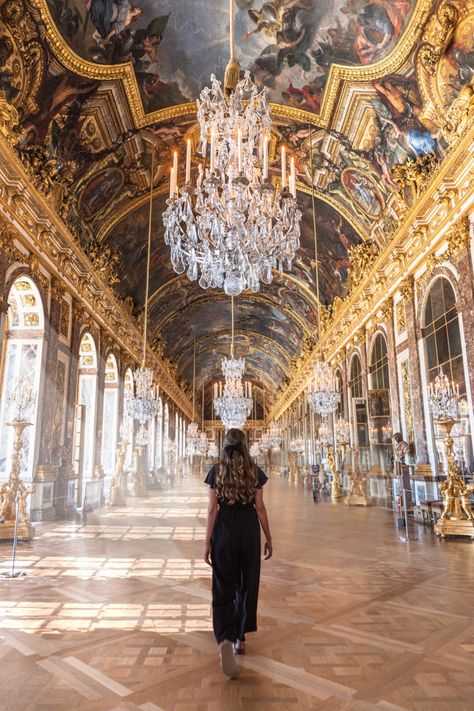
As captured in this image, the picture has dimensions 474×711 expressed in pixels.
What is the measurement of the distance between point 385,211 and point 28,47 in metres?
8.42

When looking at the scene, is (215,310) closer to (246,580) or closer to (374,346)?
(374,346)

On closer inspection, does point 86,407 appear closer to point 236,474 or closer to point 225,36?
point 225,36

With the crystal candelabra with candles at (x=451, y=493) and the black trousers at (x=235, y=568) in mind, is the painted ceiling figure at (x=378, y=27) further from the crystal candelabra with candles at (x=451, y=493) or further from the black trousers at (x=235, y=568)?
the black trousers at (x=235, y=568)

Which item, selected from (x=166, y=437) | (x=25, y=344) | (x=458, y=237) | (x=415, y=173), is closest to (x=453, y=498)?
(x=458, y=237)

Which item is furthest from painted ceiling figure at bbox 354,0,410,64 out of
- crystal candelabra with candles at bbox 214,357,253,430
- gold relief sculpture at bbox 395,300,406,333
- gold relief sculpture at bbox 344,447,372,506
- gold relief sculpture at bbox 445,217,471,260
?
gold relief sculpture at bbox 344,447,372,506

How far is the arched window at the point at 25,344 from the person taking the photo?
374 inches

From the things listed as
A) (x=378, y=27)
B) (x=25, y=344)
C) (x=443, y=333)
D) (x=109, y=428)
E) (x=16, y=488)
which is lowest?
(x=16, y=488)

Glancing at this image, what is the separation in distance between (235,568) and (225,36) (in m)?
9.77

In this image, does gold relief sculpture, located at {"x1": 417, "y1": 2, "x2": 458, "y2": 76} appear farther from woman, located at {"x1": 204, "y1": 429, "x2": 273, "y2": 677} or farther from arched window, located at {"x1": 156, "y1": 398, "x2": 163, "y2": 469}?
arched window, located at {"x1": 156, "y1": 398, "x2": 163, "y2": 469}

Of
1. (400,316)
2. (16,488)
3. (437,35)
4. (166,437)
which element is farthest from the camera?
(166,437)

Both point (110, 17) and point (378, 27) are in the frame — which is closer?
point (110, 17)

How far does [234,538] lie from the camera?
2.91 meters

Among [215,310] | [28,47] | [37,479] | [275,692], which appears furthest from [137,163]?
[215,310]

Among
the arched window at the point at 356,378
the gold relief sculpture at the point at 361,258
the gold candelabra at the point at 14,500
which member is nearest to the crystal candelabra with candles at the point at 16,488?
the gold candelabra at the point at 14,500
